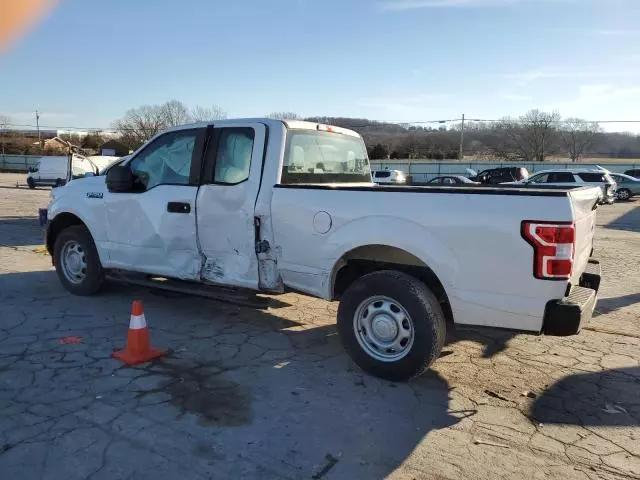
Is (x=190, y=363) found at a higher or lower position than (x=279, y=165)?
lower

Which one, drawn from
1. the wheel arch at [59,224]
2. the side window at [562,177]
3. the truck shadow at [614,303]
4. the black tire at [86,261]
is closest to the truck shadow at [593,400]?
the truck shadow at [614,303]

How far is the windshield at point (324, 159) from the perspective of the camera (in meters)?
5.15

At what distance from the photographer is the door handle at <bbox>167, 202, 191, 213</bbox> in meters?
5.34

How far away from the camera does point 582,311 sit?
3674 mm

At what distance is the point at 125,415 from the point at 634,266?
9125 millimetres

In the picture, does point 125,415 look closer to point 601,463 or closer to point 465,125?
point 601,463

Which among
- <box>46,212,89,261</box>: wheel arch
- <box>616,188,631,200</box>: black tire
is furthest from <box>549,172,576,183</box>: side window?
<box>46,212,89,261</box>: wheel arch

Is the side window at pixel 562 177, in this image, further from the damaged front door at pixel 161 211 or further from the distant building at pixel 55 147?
the distant building at pixel 55 147

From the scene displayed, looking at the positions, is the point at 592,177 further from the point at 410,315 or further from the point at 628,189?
the point at 410,315

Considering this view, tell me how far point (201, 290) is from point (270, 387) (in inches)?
65.0

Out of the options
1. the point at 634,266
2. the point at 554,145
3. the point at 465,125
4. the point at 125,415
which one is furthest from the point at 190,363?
the point at 554,145

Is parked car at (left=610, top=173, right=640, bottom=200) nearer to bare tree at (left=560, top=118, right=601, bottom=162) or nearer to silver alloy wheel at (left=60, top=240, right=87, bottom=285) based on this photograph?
silver alloy wheel at (left=60, top=240, right=87, bottom=285)

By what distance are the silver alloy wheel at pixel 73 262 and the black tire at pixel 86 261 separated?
0.03 meters

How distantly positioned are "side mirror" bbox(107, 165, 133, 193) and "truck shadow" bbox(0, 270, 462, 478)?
1410 mm
